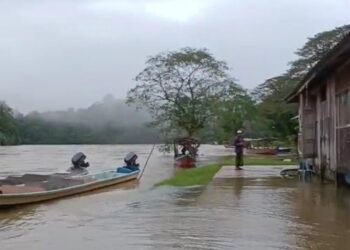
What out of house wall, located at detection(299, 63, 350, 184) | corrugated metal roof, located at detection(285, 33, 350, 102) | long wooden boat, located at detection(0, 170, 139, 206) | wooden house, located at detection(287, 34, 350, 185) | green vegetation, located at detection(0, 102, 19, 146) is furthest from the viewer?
green vegetation, located at detection(0, 102, 19, 146)

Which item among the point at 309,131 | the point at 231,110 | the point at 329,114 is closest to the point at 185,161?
the point at 231,110

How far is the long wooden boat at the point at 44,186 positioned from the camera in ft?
52.1

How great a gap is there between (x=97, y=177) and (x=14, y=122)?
235 feet

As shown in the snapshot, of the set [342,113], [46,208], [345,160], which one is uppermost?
[342,113]

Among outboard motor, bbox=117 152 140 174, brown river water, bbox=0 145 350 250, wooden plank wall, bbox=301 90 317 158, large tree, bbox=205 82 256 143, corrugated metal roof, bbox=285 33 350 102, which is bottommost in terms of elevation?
brown river water, bbox=0 145 350 250

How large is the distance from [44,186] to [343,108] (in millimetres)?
8635

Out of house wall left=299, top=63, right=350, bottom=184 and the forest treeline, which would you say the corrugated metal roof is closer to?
house wall left=299, top=63, right=350, bottom=184

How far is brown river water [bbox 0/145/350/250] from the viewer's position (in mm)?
9039

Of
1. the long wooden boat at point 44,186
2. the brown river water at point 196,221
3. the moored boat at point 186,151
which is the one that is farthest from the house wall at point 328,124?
the moored boat at point 186,151

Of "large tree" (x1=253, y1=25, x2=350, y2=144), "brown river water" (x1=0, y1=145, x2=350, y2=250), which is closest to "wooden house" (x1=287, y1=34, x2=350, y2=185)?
"brown river water" (x1=0, y1=145, x2=350, y2=250)

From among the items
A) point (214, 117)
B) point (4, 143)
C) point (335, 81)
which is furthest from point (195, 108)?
point (4, 143)

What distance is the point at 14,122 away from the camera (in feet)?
298

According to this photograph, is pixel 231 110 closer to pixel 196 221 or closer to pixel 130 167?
pixel 130 167

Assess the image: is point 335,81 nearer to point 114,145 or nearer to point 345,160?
point 345,160
